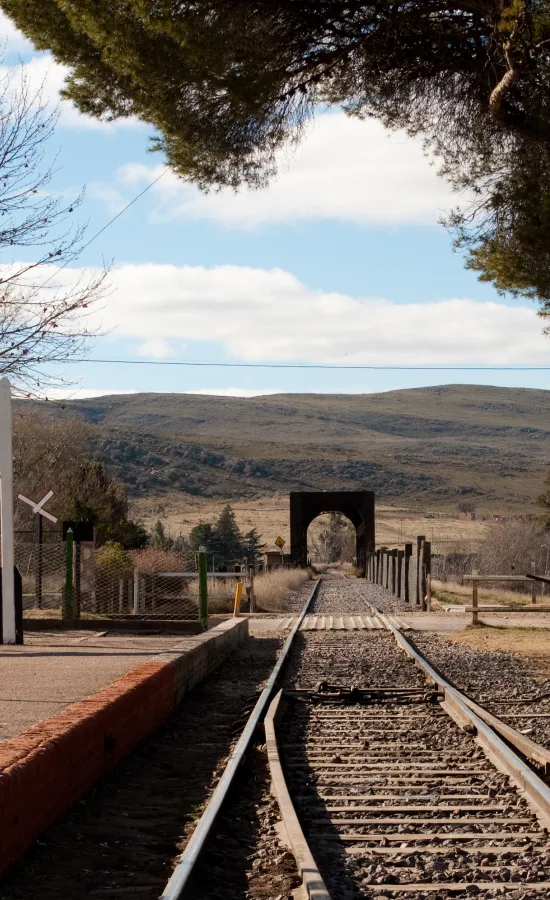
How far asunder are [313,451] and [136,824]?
466 ft

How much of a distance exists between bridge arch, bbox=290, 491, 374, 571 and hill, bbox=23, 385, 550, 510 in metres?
24.2

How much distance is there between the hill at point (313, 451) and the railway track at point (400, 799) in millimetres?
68689

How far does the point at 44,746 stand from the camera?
522 centimetres

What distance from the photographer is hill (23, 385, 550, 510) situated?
122 metres

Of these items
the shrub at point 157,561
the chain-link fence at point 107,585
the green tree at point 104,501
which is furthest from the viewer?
the green tree at point 104,501

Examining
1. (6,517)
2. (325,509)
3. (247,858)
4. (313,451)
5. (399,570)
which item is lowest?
(399,570)

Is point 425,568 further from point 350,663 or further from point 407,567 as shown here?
point 350,663

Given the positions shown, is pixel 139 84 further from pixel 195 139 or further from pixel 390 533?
pixel 390 533

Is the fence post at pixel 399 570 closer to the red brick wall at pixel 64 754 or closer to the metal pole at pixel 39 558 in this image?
the metal pole at pixel 39 558

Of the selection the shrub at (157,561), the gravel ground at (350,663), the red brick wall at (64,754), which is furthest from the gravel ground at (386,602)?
the red brick wall at (64,754)

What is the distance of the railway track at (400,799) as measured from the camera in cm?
430

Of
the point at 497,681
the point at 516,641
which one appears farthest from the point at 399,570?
the point at 497,681

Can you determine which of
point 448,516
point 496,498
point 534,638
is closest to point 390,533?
point 448,516

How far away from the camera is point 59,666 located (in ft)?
34.3
